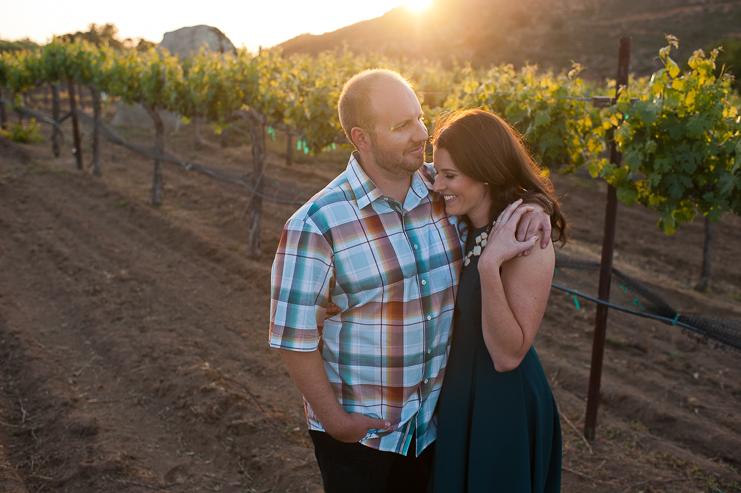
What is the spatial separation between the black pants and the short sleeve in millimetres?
473

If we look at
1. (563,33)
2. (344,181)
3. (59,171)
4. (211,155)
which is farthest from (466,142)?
(563,33)

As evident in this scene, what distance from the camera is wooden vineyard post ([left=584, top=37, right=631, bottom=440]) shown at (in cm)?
365

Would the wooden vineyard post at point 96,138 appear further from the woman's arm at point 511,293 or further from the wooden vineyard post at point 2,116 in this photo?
the woman's arm at point 511,293

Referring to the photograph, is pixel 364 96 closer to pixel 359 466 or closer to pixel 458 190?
pixel 458 190

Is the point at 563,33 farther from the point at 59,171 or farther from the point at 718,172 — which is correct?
the point at 718,172

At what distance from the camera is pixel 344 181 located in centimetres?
196

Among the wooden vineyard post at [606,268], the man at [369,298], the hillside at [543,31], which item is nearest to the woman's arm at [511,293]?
the man at [369,298]

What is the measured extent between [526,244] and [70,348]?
4766mm

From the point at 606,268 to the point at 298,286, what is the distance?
2.98 m

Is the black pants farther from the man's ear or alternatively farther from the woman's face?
the man's ear

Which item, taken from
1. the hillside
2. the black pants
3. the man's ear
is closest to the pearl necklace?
the man's ear

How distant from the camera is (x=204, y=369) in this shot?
176 inches

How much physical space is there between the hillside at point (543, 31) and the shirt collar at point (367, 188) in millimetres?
28526

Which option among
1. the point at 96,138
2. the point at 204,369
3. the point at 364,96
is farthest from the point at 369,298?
the point at 96,138
